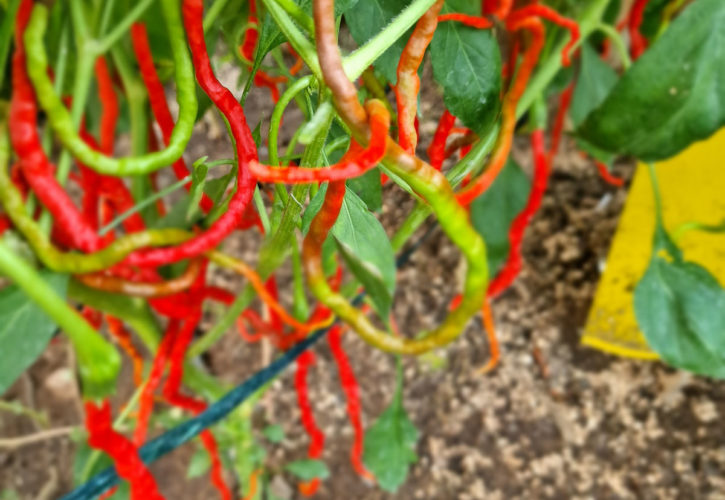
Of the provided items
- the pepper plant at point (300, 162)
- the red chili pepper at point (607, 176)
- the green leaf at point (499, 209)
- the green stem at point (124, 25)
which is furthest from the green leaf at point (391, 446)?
the green stem at point (124, 25)

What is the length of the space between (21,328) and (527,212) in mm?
456

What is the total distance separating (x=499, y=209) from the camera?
0.63 meters

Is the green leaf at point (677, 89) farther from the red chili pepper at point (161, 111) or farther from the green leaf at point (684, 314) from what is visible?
the red chili pepper at point (161, 111)

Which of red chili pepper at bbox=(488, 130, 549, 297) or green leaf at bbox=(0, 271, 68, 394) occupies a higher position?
green leaf at bbox=(0, 271, 68, 394)

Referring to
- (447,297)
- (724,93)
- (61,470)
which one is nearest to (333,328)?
(447,297)

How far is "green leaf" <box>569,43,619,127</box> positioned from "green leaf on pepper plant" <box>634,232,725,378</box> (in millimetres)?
178

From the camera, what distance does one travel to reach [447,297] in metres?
0.81

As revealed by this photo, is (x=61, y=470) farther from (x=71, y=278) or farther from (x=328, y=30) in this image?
(x=328, y=30)

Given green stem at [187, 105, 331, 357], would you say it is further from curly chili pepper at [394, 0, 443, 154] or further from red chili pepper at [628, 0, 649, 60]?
red chili pepper at [628, 0, 649, 60]

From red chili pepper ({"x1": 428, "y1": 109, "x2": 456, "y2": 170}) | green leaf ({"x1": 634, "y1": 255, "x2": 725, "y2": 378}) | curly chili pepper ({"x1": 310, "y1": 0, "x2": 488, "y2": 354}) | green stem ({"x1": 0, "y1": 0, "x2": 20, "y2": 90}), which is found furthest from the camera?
green leaf ({"x1": 634, "y1": 255, "x2": 725, "y2": 378})

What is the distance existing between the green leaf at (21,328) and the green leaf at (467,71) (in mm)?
324

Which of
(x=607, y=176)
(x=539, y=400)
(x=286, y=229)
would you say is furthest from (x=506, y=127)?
(x=539, y=400)

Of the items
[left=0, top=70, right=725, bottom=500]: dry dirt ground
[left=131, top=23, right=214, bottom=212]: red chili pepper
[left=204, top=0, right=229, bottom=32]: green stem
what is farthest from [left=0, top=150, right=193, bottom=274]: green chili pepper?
[left=0, top=70, right=725, bottom=500]: dry dirt ground

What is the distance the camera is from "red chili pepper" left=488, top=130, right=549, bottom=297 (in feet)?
1.77
